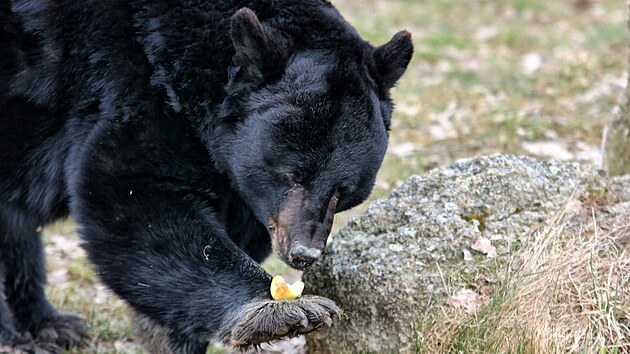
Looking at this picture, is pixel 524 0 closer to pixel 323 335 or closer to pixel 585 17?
pixel 585 17

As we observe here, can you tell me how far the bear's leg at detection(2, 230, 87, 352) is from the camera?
534 cm

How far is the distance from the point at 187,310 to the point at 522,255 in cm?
157

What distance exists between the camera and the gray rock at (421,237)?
13.8 feet

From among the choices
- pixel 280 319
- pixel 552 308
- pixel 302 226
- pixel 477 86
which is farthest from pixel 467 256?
pixel 477 86

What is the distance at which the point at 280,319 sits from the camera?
3600 millimetres

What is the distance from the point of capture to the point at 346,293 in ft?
14.3

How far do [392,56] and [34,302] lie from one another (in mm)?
2796

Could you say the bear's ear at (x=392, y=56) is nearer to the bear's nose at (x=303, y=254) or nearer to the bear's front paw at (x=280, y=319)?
the bear's nose at (x=303, y=254)

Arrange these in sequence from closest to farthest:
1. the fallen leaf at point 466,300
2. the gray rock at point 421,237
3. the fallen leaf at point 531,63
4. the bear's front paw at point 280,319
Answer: the bear's front paw at point 280,319
the fallen leaf at point 466,300
the gray rock at point 421,237
the fallen leaf at point 531,63

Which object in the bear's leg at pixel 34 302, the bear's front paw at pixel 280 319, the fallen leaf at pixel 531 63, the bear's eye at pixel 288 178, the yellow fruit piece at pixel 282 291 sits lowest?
the fallen leaf at pixel 531 63

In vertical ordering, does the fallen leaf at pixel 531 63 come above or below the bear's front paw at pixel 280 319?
A: below

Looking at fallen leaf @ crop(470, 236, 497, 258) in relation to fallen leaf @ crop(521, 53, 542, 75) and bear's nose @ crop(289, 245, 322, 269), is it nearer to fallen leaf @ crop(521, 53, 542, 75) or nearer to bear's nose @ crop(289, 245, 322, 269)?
bear's nose @ crop(289, 245, 322, 269)

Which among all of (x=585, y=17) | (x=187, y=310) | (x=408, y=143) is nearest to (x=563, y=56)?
(x=585, y=17)

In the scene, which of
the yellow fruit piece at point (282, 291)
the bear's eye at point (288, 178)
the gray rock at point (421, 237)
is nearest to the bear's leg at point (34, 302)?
the gray rock at point (421, 237)
